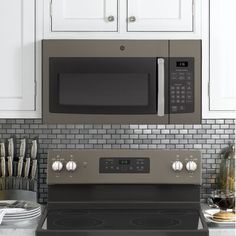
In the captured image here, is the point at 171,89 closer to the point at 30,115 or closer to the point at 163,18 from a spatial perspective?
the point at 163,18

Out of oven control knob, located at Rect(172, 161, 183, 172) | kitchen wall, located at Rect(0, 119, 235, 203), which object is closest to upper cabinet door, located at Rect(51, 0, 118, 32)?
kitchen wall, located at Rect(0, 119, 235, 203)

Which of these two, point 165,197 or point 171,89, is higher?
point 171,89

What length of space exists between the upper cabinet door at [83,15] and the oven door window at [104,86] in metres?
0.15

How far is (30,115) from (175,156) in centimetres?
71

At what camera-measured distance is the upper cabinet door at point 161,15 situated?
2805 mm

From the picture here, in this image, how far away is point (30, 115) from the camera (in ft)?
9.30

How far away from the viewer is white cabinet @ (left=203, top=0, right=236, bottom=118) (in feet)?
9.17

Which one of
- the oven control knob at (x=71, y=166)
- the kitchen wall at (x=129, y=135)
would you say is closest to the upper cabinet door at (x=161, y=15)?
the kitchen wall at (x=129, y=135)

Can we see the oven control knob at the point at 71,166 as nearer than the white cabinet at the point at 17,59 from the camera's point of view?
No

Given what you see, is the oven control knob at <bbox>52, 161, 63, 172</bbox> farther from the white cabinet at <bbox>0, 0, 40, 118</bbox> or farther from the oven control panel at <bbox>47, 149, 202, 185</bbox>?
the white cabinet at <bbox>0, 0, 40, 118</bbox>

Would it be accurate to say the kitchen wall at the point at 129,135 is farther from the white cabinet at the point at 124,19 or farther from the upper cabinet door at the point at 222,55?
the white cabinet at the point at 124,19

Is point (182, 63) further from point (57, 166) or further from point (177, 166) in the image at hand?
point (57, 166)

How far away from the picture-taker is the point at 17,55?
2822 millimetres

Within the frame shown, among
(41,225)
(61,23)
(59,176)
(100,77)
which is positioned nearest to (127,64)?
(100,77)
